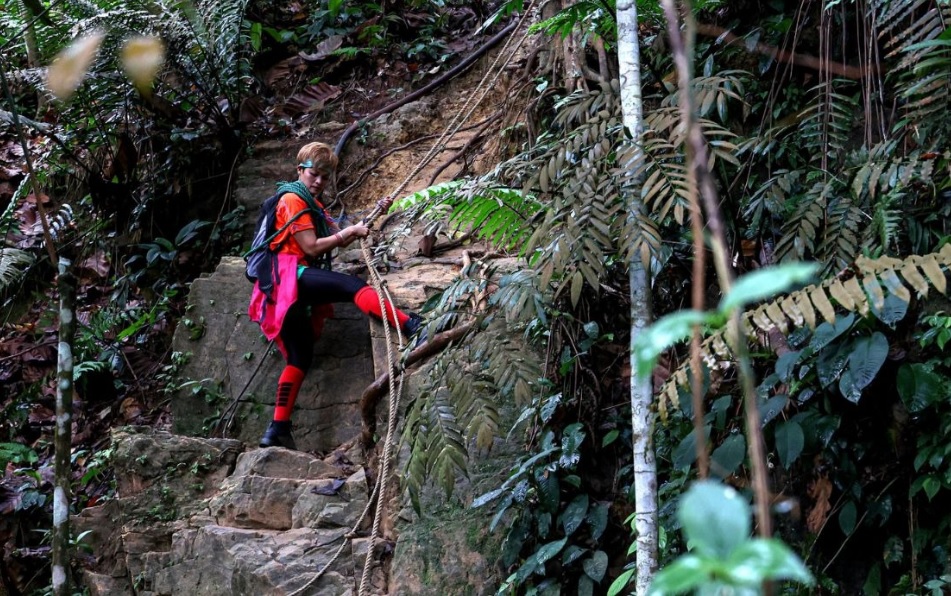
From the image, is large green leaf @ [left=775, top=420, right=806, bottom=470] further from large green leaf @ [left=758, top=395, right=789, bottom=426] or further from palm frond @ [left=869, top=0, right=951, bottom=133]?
palm frond @ [left=869, top=0, right=951, bottom=133]

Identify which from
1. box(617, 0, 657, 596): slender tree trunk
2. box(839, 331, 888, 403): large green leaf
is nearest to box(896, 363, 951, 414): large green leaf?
box(839, 331, 888, 403): large green leaf

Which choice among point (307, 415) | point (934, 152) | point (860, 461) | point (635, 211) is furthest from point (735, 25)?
point (307, 415)

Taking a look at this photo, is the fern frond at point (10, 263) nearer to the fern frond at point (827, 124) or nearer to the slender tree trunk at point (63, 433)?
the slender tree trunk at point (63, 433)

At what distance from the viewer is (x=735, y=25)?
188 inches

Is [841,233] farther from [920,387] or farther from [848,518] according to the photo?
[848,518]

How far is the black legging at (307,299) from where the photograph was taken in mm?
5789

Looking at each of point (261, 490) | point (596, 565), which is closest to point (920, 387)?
point (596, 565)

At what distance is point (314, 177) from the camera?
6.04 metres

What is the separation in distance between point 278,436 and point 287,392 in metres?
0.29

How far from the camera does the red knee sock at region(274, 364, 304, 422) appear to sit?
19.2 feet

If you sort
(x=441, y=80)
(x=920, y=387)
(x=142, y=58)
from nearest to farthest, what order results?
(x=920, y=387) → (x=142, y=58) → (x=441, y=80)

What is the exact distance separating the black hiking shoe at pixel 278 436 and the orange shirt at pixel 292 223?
107 centimetres

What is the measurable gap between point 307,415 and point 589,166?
328cm

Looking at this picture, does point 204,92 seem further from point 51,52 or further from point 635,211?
point 635,211
